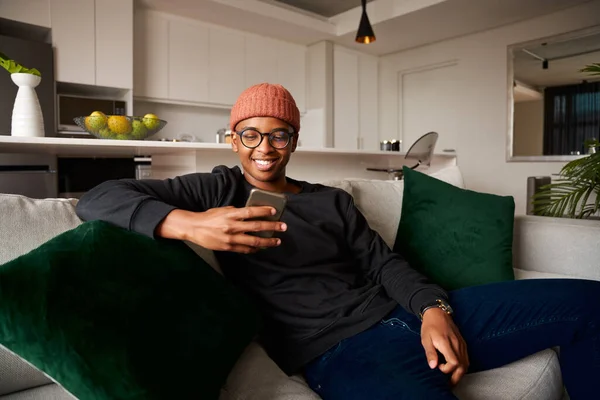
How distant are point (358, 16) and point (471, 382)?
4.46 metres

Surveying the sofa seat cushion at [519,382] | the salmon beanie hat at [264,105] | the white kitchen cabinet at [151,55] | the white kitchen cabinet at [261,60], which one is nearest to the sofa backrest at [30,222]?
the salmon beanie hat at [264,105]

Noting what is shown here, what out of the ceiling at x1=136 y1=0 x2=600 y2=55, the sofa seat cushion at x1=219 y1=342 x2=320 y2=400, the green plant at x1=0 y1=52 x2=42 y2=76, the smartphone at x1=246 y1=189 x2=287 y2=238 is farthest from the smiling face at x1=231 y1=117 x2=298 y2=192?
the ceiling at x1=136 y1=0 x2=600 y2=55

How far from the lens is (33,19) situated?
3.53m

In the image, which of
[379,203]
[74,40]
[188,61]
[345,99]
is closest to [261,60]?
[188,61]

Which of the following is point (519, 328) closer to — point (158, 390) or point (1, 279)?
point (158, 390)

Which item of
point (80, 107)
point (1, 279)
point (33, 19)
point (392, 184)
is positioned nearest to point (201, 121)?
point (80, 107)

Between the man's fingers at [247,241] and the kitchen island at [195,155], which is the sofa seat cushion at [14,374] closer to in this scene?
the man's fingers at [247,241]

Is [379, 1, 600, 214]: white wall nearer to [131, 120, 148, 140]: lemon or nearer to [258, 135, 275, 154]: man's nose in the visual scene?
[131, 120, 148, 140]: lemon

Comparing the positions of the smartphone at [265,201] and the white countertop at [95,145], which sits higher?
the white countertop at [95,145]

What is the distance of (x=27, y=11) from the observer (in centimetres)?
350

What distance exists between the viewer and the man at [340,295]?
88 cm

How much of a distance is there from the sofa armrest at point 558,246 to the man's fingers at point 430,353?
1.07 metres

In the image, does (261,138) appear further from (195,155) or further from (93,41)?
(93,41)

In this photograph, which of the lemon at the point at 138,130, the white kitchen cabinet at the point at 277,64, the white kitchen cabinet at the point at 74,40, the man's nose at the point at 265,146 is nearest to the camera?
the man's nose at the point at 265,146
